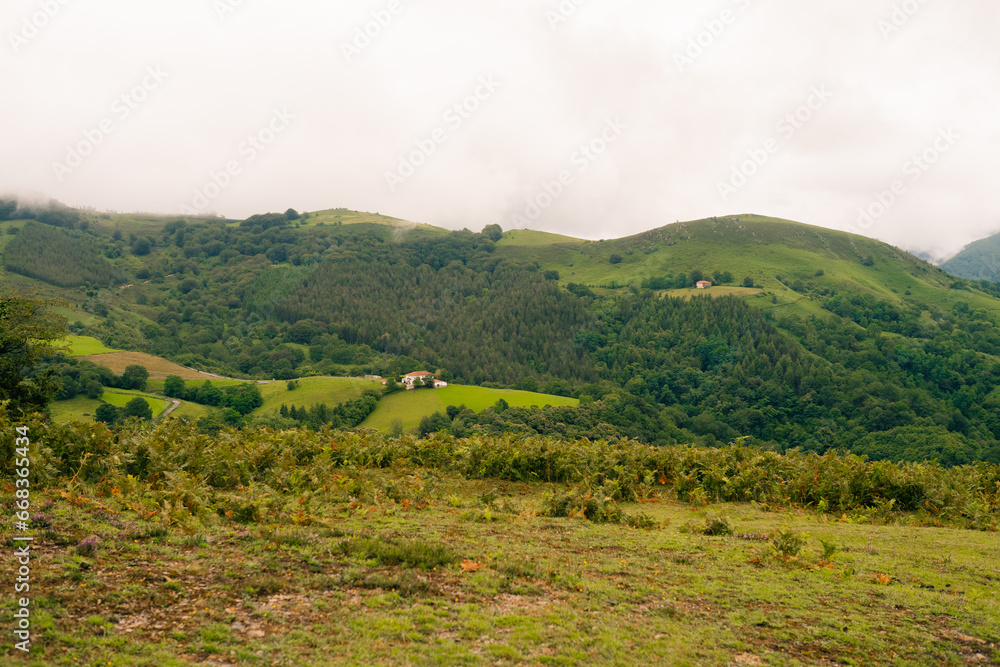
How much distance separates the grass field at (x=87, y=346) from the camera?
102 meters

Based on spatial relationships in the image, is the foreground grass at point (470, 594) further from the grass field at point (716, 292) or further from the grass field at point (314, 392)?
the grass field at point (716, 292)

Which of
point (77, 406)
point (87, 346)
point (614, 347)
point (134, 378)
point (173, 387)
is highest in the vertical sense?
point (614, 347)

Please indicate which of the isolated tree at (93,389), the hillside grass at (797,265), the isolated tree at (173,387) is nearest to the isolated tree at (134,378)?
the isolated tree at (173,387)

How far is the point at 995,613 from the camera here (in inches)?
331

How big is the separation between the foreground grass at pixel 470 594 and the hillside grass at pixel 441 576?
37 mm

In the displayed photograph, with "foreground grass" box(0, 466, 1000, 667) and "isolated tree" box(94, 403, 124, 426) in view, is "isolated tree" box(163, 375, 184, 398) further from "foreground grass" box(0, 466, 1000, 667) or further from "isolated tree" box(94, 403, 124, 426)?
"foreground grass" box(0, 466, 1000, 667)

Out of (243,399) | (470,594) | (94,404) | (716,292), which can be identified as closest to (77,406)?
(94,404)

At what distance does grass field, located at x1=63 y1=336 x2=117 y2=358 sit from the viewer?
10166 cm

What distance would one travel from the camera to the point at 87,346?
357ft

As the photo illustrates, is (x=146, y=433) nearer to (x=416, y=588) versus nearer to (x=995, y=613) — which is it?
(x=416, y=588)

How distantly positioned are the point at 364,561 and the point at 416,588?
1448 millimetres

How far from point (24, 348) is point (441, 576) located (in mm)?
23064

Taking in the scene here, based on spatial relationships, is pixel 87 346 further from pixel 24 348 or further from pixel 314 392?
pixel 24 348

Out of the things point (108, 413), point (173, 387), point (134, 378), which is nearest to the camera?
point (108, 413)
